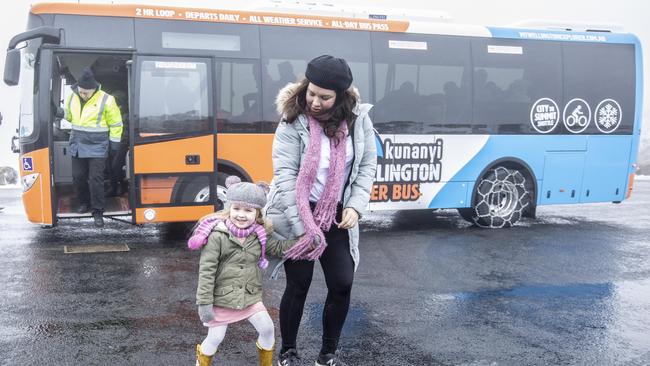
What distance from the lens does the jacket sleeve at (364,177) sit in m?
3.61

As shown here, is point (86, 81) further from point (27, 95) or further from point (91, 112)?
point (27, 95)

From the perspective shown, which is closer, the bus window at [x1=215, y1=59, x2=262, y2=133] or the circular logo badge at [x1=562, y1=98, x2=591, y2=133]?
the bus window at [x1=215, y1=59, x2=262, y2=133]

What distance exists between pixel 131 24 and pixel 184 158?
5.99ft

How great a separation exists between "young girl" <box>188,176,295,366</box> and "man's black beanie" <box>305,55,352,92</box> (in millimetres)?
686

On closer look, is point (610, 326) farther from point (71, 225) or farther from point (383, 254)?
point (71, 225)

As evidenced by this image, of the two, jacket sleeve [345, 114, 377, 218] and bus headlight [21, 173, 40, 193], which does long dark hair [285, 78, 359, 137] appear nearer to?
jacket sleeve [345, 114, 377, 218]

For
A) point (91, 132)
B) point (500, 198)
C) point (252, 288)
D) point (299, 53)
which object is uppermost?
point (299, 53)

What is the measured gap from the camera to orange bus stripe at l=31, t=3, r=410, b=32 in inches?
299

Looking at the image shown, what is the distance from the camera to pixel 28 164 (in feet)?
24.6

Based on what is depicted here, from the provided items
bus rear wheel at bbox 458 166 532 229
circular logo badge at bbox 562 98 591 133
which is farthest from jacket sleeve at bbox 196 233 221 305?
circular logo badge at bbox 562 98 591 133

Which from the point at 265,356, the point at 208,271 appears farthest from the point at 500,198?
the point at 208,271

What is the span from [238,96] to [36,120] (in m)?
2.49

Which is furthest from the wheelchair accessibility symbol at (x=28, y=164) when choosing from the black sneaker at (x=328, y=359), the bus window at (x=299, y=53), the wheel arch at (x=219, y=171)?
the black sneaker at (x=328, y=359)

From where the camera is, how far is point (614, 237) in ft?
29.7
